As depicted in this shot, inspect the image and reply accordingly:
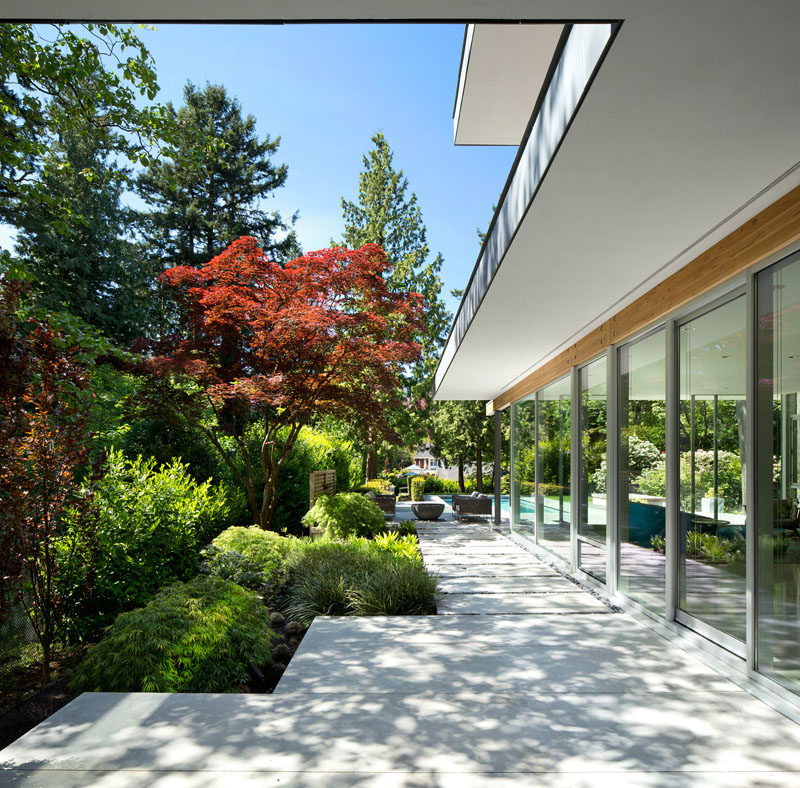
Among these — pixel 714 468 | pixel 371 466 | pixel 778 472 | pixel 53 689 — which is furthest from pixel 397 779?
pixel 371 466

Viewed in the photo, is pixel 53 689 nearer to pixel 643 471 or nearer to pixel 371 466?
pixel 643 471

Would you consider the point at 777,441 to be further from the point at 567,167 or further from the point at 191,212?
the point at 191,212

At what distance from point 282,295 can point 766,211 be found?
6135 millimetres

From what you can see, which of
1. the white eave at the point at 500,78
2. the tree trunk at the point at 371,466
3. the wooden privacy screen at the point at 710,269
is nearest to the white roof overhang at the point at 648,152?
the wooden privacy screen at the point at 710,269

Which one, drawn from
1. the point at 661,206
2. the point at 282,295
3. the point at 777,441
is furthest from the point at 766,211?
the point at 282,295

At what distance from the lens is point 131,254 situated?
19.7 meters

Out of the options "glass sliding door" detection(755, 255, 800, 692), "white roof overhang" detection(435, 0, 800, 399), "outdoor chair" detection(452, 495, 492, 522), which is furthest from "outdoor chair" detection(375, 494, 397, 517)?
"glass sliding door" detection(755, 255, 800, 692)

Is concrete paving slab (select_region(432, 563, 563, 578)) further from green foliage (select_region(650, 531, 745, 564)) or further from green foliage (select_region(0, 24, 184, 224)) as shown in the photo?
green foliage (select_region(0, 24, 184, 224))

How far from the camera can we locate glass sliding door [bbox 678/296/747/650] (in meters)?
4.03

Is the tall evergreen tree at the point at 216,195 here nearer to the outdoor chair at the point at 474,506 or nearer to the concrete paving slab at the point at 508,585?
the outdoor chair at the point at 474,506

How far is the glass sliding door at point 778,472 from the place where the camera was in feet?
11.2

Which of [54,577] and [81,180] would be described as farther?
[81,180]

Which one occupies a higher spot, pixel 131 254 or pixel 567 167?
pixel 131 254

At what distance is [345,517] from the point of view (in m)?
9.43
